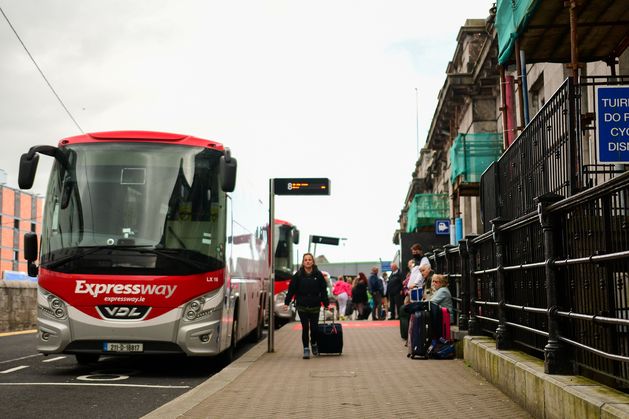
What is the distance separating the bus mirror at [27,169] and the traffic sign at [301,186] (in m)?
4.43

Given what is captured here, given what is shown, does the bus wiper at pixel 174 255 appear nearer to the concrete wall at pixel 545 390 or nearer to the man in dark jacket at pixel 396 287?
the concrete wall at pixel 545 390

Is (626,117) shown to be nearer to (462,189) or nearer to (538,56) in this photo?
(538,56)

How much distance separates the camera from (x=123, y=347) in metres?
11.3

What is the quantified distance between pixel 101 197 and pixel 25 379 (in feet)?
8.56

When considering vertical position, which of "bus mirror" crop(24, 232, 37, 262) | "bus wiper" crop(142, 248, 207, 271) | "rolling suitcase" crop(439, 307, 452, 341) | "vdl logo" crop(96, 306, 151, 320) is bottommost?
"rolling suitcase" crop(439, 307, 452, 341)

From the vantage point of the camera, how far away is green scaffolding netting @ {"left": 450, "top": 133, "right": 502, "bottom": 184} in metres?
26.6

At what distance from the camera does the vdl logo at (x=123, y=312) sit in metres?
11.3

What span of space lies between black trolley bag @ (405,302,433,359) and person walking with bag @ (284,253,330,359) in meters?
1.79

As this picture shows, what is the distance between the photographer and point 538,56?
16.8 metres

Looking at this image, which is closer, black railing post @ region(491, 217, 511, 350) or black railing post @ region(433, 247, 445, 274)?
black railing post @ region(491, 217, 511, 350)

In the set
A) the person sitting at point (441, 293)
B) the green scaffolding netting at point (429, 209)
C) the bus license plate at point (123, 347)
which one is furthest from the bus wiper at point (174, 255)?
the green scaffolding netting at point (429, 209)

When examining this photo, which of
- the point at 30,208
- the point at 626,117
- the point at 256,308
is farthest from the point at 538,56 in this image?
the point at 30,208

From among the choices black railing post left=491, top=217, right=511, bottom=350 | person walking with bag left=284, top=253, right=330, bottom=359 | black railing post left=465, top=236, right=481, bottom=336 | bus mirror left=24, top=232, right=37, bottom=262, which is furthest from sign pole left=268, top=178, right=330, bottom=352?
black railing post left=491, top=217, right=511, bottom=350

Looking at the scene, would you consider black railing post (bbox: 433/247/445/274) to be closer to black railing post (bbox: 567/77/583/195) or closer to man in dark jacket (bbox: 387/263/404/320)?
man in dark jacket (bbox: 387/263/404/320)
